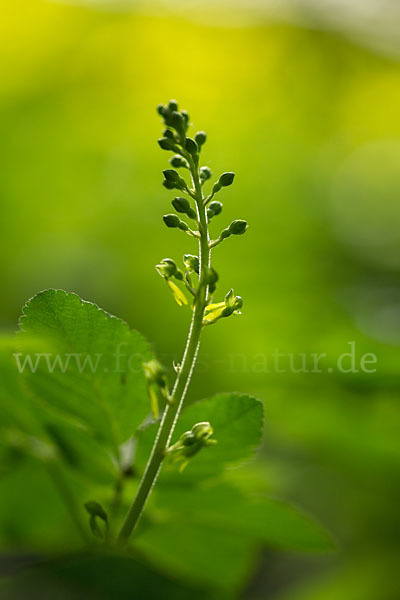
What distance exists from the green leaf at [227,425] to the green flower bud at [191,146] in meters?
0.36

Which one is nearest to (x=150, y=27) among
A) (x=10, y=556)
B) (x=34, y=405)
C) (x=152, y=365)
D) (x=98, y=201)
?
(x=98, y=201)

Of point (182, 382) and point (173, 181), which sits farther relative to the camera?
point (173, 181)

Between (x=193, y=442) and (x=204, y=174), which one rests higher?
(x=204, y=174)

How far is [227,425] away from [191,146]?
1.39ft

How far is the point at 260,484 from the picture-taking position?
1.66 m

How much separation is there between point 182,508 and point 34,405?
377 mm

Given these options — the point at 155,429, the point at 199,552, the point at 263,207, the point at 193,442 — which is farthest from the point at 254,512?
the point at 263,207

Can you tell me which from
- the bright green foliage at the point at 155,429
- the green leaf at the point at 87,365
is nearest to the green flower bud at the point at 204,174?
the bright green foliage at the point at 155,429

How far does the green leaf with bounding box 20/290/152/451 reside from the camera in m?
0.90

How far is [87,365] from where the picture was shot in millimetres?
995

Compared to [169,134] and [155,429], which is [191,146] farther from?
[155,429]

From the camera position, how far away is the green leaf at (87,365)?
35.4 inches

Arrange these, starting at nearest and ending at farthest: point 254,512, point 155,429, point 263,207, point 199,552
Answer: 1. point 155,429
2. point 254,512
3. point 199,552
4. point 263,207

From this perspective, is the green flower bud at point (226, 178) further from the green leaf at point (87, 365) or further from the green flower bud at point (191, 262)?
the green leaf at point (87, 365)
